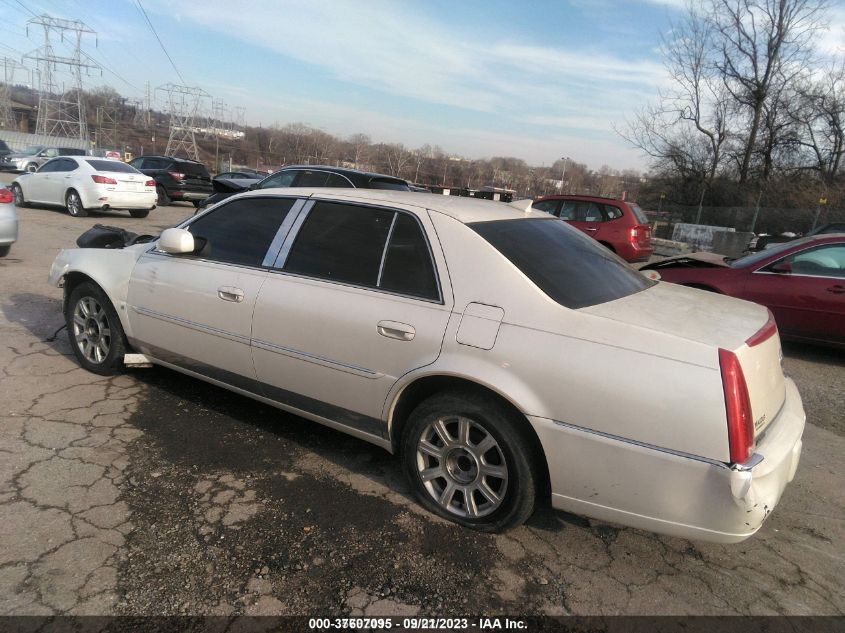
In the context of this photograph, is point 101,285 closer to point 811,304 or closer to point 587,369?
point 587,369

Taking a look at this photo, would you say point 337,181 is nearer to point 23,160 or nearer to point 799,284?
point 799,284

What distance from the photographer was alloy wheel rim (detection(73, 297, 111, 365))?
431 cm

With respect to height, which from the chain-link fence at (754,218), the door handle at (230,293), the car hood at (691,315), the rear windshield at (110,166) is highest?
the chain-link fence at (754,218)

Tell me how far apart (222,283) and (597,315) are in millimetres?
2297

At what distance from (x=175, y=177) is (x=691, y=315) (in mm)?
18488

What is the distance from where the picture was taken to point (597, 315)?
8.23 ft

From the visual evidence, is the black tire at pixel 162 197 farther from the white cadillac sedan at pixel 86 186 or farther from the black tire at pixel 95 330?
the black tire at pixel 95 330

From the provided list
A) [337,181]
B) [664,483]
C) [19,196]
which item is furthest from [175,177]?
[664,483]

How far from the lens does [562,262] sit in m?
3.02

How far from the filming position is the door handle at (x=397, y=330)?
2.77 meters

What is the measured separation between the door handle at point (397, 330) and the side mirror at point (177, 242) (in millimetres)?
1576

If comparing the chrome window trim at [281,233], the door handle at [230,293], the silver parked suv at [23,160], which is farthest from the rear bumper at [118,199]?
the silver parked suv at [23,160]

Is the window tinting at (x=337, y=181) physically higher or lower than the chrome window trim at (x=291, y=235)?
higher

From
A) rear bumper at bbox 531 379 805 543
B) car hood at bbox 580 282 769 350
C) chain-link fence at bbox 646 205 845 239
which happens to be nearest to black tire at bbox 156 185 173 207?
car hood at bbox 580 282 769 350
